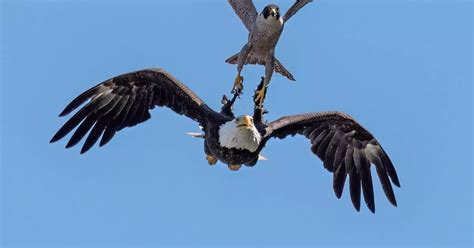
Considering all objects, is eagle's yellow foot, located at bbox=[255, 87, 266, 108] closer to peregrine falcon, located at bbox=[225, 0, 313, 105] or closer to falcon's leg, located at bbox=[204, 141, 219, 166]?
peregrine falcon, located at bbox=[225, 0, 313, 105]

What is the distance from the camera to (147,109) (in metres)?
15.0

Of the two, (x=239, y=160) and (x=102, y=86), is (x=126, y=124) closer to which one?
(x=102, y=86)

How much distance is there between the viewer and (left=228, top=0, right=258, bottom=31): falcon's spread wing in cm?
1452

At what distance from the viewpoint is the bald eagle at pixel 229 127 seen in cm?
1436

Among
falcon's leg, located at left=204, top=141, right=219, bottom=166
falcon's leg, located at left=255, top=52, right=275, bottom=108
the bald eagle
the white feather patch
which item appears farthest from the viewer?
falcon's leg, located at left=204, top=141, right=219, bottom=166

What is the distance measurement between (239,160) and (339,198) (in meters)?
1.72

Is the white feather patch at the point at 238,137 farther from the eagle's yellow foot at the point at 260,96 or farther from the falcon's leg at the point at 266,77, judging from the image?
the falcon's leg at the point at 266,77

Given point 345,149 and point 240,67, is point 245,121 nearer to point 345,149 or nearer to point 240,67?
point 240,67

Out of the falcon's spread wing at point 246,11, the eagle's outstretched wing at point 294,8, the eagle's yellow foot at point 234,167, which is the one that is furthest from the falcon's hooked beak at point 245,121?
the eagle's outstretched wing at point 294,8

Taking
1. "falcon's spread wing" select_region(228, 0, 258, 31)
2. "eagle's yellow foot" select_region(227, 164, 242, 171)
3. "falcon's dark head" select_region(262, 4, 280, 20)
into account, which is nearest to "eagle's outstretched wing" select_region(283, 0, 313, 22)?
"falcon's dark head" select_region(262, 4, 280, 20)

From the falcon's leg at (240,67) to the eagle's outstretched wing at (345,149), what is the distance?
4.38 ft

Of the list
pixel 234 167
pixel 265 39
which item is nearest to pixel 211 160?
pixel 234 167

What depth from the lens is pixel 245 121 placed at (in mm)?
14242

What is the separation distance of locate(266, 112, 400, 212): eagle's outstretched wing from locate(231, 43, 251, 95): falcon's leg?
52.6 inches
